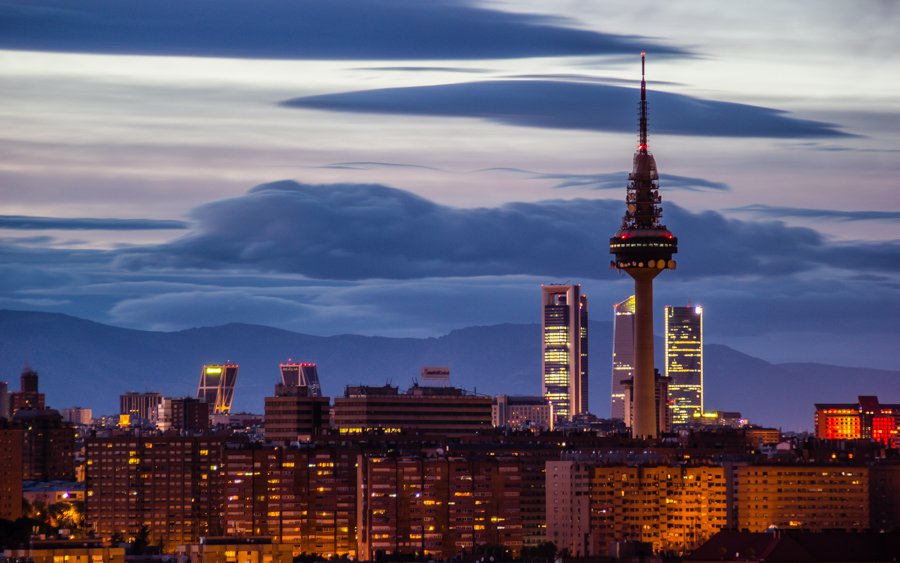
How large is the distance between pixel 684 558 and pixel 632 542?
57.5 ft

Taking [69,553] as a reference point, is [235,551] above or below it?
above

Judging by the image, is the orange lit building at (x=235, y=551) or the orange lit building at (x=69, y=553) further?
the orange lit building at (x=235, y=551)

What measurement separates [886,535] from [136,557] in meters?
56.7

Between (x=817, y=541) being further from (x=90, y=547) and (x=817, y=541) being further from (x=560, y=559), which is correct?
(x=90, y=547)

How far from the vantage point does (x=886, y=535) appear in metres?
166

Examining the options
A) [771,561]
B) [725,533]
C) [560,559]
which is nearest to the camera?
[771,561]

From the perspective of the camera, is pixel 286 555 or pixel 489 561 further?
pixel 489 561

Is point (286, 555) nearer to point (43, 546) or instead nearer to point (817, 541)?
point (43, 546)

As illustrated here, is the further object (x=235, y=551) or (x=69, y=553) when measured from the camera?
(x=235, y=551)

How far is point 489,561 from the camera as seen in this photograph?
650 feet

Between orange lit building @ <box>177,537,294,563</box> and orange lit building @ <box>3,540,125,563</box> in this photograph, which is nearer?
orange lit building @ <box>3,540,125,563</box>

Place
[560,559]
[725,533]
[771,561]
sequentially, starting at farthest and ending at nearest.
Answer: [560,559], [725,533], [771,561]

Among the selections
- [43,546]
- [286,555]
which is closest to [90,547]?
[43,546]

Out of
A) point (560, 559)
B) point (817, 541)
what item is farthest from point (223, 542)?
point (817, 541)
